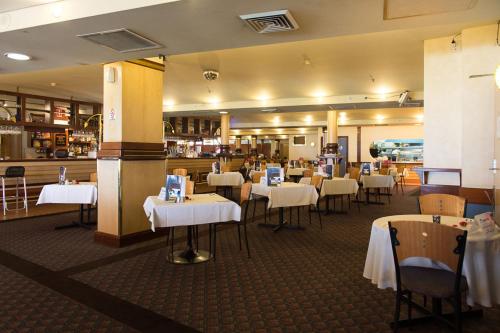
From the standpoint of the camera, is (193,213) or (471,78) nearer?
(193,213)

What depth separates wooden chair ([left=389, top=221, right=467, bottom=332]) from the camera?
217 centimetres

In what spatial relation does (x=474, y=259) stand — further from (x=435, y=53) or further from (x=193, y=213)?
(x=435, y=53)

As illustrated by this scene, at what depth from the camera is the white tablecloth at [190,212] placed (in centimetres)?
372

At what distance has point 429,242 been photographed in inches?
88.2

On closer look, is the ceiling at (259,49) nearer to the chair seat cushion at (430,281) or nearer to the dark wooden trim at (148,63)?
the dark wooden trim at (148,63)

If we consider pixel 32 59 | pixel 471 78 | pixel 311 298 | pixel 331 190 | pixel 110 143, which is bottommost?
pixel 311 298

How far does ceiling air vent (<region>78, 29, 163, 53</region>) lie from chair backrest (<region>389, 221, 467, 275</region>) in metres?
3.62

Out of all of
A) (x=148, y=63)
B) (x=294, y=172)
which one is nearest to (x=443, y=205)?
(x=148, y=63)

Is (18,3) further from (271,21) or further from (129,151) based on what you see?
(271,21)

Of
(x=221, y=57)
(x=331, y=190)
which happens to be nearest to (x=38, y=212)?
(x=221, y=57)

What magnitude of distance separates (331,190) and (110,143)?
466 centimetres

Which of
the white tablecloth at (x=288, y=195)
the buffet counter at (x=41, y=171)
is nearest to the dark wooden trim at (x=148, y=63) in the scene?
the white tablecloth at (x=288, y=195)

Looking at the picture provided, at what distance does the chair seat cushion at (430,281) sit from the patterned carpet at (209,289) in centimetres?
55

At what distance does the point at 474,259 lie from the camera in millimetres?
2363
